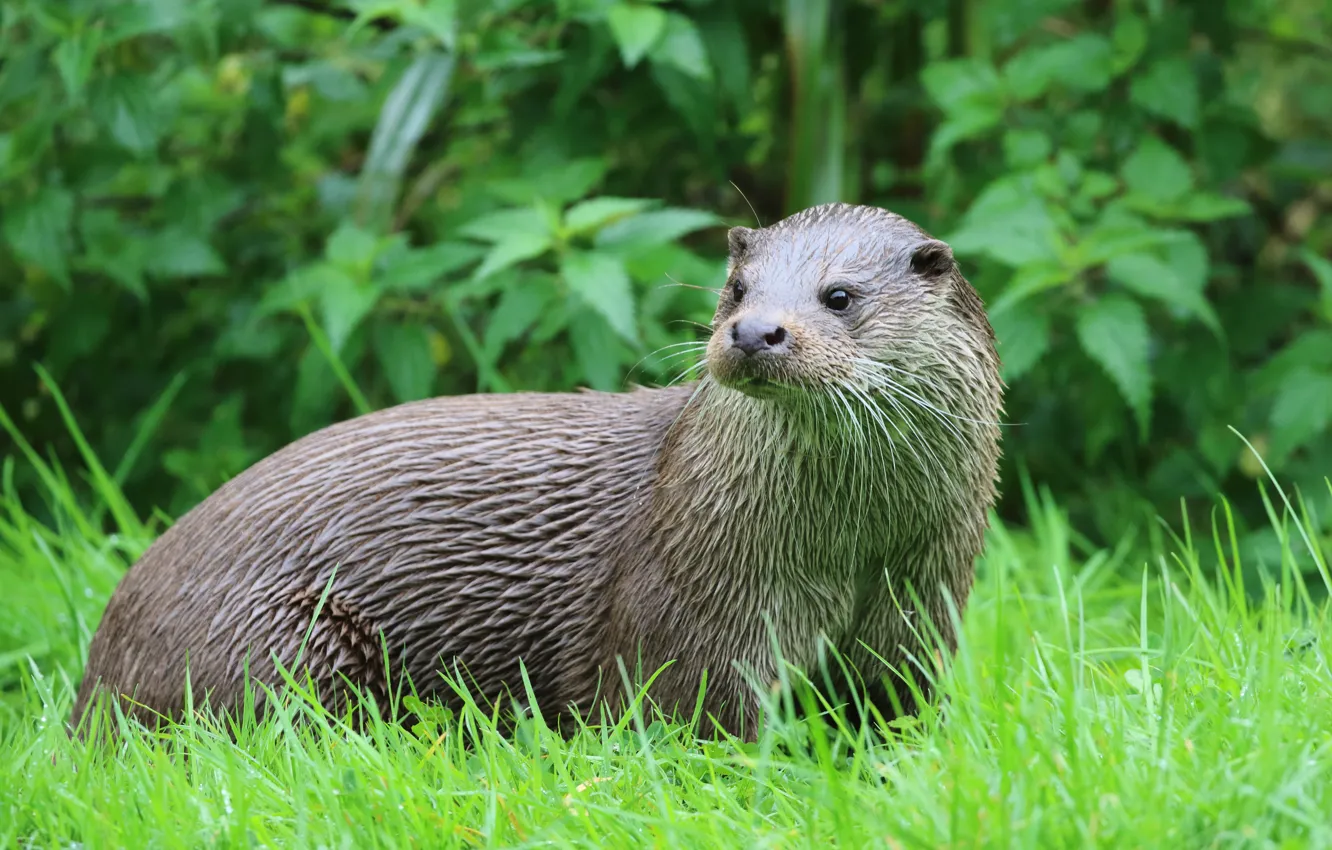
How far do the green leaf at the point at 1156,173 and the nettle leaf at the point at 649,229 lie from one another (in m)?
1.14

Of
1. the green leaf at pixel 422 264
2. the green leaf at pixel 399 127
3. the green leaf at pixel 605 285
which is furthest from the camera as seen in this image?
the green leaf at pixel 399 127

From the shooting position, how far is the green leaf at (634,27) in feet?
Result: 11.5

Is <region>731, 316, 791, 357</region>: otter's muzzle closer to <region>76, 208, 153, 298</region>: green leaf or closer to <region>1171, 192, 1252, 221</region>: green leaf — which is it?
<region>1171, 192, 1252, 221</region>: green leaf

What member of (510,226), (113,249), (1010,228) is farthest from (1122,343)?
(113,249)

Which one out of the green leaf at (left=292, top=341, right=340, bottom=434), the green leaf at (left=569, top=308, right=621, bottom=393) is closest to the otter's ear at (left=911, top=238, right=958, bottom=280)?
the green leaf at (left=569, top=308, right=621, bottom=393)

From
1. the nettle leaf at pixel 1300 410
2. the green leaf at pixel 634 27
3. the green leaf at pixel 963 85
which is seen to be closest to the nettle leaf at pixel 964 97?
the green leaf at pixel 963 85

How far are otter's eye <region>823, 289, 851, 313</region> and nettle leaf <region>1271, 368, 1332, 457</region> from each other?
1.55 m

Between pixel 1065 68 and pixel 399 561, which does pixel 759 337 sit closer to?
pixel 399 561

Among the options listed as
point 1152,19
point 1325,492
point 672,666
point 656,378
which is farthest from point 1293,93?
point 672,666

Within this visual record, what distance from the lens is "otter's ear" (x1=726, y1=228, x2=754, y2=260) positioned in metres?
2.65

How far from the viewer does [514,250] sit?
3455 mm

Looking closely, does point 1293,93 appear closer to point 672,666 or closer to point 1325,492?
point 1325,492

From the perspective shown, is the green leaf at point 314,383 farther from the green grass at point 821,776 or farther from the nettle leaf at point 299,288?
the green grass at point 821,776

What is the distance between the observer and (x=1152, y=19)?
3988mm
